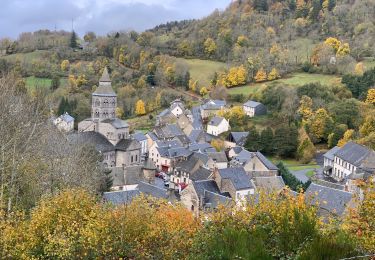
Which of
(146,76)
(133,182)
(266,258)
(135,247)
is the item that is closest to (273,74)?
(146,76)

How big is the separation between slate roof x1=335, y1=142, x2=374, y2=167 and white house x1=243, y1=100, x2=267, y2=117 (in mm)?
25013

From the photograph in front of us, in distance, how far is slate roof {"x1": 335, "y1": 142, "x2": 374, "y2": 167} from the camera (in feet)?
163

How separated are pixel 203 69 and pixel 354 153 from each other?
5972 cm

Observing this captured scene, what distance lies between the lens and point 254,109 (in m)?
78.2

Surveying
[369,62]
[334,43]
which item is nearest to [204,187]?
[369,62]

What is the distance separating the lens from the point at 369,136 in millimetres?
57812

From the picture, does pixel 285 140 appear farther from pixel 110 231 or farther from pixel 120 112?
pixel 110 231

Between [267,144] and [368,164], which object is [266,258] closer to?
[368,164]

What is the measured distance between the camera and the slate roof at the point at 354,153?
4981 centimetres

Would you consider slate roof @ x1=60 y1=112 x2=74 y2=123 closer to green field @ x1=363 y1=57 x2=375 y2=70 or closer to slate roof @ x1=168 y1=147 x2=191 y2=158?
slate roof @ x1=168 y1=147 x2=191 y2=158

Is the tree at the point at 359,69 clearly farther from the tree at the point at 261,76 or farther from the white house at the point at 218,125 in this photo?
the white house at the point at 218,125

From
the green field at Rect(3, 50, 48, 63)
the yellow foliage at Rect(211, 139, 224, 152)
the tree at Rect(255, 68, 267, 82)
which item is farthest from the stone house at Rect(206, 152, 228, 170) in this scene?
the green field at Rect(3, 50, 48, 63)

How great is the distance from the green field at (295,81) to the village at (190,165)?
844 inches

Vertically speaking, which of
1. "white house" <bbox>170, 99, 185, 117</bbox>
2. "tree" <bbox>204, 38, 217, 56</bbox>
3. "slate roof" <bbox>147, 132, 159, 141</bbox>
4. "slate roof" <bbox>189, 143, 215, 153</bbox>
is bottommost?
Result: "slate roof" <bbox>189, 143, 215, 153</bbox>
